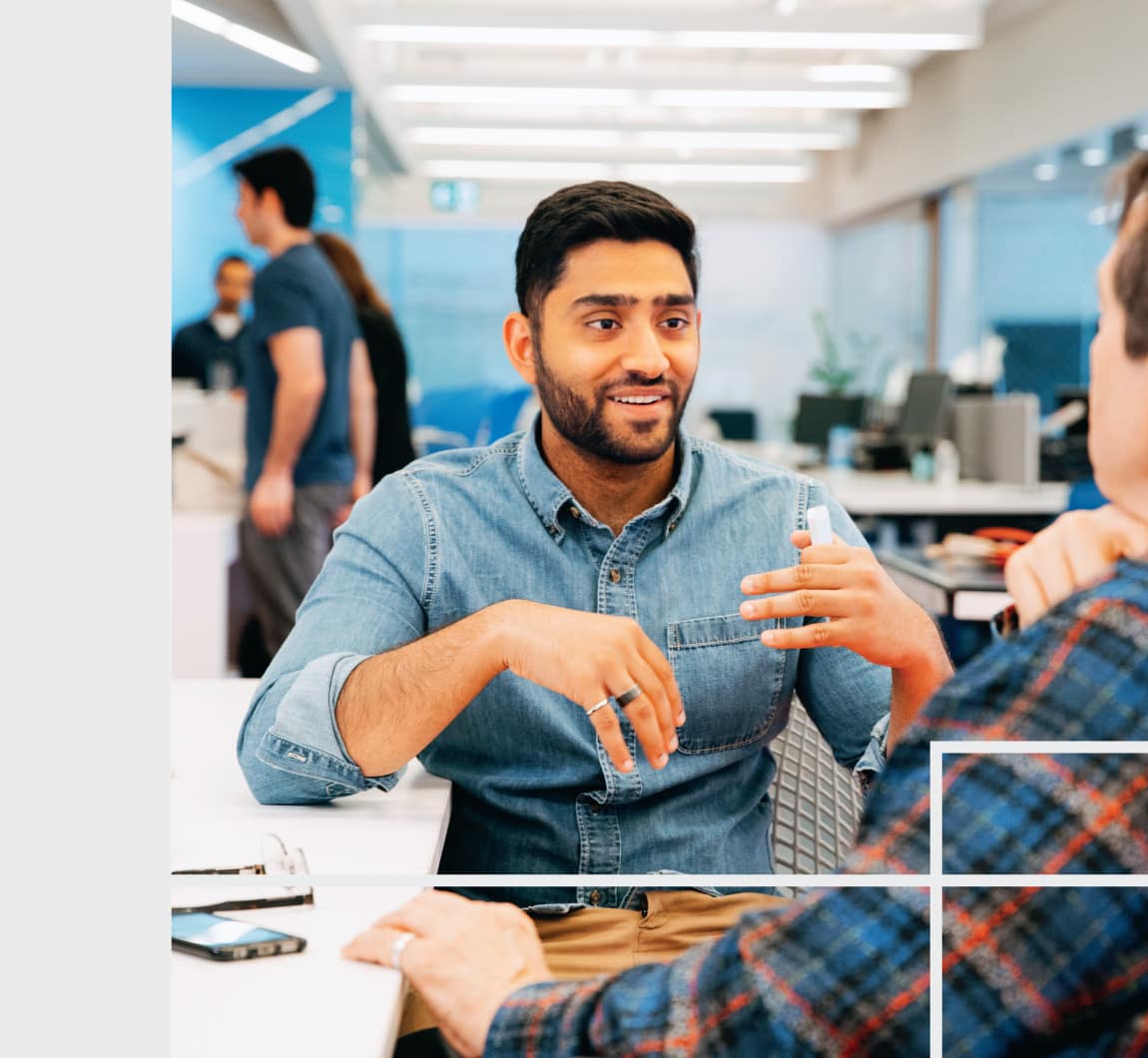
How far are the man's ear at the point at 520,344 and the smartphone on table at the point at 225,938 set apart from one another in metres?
0.54

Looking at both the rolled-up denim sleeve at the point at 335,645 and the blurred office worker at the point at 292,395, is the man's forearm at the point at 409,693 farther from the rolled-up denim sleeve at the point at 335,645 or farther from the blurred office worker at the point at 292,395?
the blurred office worker at the point at 292,395

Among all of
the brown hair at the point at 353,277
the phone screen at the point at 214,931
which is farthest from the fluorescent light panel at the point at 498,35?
the phone screen at the point at 214,931

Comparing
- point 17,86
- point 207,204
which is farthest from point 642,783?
point 207,204

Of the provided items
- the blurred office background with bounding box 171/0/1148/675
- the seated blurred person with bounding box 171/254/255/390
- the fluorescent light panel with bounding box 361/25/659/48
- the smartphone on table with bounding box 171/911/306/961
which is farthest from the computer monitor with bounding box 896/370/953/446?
the smartphone on table with bounding box 171/911/306/961

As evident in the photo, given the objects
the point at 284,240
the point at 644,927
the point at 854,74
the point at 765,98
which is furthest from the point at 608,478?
the point at 765,98

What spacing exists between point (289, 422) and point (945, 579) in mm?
1089

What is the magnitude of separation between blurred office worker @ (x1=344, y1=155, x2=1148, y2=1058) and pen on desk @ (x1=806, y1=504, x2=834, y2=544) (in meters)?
0.29

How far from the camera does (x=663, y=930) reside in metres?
1.12

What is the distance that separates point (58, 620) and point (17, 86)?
0.41 meters

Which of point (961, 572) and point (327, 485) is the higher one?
point (327, 485)

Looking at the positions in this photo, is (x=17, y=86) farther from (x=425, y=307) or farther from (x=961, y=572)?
(x=961, y=572)

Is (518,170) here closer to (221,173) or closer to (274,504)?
(274,504)

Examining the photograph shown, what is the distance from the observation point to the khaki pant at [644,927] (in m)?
1.07

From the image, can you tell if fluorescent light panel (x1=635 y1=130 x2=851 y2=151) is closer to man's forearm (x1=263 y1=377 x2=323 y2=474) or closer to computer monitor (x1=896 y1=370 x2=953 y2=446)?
computer monitor (x1=896 y1=370 x2=953 y2=446)
